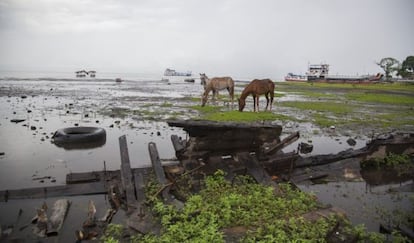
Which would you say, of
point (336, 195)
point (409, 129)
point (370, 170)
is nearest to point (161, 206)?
point (336, 195)

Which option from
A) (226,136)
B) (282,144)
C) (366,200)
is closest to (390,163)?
(366,200)

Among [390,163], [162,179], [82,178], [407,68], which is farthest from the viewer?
[407,68]

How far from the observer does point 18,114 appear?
20344 millimetres

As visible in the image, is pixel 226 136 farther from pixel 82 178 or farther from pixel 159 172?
pixel 82 178

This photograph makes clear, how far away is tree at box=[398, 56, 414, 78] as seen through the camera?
8972cm

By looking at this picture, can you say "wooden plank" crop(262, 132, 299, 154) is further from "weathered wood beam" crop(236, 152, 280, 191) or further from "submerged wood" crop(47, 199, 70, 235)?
"submerged wood" crop(47, 199, 70, 235)

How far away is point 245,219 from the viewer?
5996 mm

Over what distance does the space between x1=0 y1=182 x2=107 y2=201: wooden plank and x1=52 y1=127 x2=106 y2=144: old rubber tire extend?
16.4 feet

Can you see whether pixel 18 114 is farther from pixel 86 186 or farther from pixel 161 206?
pixel 161 206

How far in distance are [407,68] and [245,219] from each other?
107 metres

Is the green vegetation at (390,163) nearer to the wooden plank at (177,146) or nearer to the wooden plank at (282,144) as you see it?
the wooden plank at (282,144)

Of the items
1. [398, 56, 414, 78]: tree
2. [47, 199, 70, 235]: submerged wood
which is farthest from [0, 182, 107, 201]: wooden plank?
[398, 56, 414, 78]: tree

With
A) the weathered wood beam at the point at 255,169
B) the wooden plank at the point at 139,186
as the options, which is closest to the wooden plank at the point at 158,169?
the wooden plank at the point at 139,186

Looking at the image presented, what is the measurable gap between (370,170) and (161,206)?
7.95 metres
